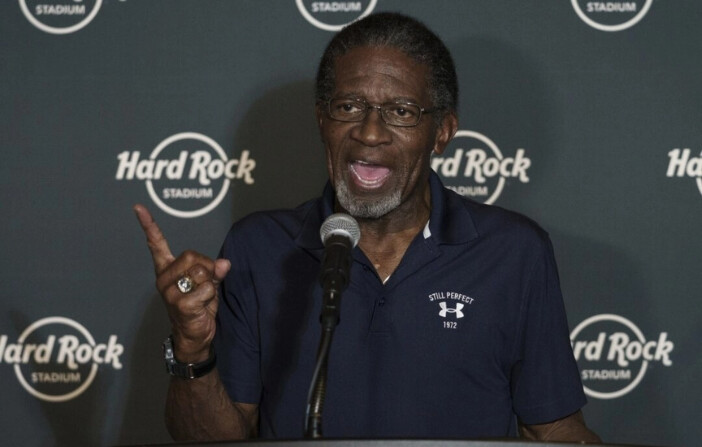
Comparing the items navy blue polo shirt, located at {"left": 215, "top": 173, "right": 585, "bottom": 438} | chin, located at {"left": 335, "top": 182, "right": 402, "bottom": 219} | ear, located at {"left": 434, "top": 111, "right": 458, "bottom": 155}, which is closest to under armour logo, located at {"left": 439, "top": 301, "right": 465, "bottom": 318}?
navy blue polo shirt, located at {"left": 215, "top": 173, "right": 585, "bottom": 438}

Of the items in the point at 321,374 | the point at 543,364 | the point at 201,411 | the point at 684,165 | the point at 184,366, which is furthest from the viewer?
the point at 684,165

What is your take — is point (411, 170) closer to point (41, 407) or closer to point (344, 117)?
point (344, 117)

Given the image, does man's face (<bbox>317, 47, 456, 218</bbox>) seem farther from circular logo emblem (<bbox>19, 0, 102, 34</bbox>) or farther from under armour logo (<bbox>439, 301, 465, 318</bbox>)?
circular logo emblem (<bbox>19, 0, 102, 34</bbox>)

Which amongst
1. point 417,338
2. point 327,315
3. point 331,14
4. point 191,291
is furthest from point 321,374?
point 331,14

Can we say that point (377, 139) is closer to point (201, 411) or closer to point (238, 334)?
point (238, 334)

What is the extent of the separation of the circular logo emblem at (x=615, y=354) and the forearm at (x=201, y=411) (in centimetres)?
135

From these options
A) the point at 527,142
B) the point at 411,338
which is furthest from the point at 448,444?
the point at 527,142

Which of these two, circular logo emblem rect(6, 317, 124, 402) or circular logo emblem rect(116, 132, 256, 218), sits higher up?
circular logo emblem rect(116, 132, 256, 218)

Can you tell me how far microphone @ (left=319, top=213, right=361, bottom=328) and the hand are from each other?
23cm

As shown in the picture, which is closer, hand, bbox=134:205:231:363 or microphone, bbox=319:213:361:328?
microphone, bbox=319:213:361:328

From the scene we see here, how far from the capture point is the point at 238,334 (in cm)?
214

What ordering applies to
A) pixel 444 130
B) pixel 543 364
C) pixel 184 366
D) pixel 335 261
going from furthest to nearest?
pixel 444 130
pixel 543 364
pixel 184 366
pixel 335 261

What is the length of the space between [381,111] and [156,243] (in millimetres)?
624

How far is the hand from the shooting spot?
159cm
